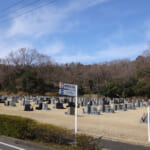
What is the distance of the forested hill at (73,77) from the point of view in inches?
1928

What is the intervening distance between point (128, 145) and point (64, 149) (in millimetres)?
2682

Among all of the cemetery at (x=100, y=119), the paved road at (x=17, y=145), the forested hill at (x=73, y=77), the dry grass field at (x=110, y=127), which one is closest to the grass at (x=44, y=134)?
the paved road at (x=17, y=145)

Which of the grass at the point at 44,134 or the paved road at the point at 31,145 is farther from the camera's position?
the paved road at the point at 31,145

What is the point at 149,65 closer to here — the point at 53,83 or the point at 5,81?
the point at 53,83

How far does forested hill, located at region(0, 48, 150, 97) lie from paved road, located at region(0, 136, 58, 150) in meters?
41.4

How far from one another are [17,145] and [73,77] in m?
50.1

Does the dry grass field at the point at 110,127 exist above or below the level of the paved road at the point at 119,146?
below

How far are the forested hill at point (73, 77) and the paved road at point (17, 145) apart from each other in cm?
4142

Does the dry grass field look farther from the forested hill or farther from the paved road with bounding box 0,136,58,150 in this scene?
the forested hill

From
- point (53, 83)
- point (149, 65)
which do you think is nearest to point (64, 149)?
point (149, 65)

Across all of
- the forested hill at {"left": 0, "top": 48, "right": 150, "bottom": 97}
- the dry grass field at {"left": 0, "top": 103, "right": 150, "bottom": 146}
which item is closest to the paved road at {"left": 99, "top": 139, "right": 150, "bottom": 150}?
the dry grass field at {"left": 0, "top": 103, "right": 150, "bottom": 146}

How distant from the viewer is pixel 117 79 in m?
51.2

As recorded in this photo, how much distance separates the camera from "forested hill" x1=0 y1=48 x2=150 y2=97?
161 ft

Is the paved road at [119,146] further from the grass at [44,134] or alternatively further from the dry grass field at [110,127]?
the dry grass field at [110,127]
